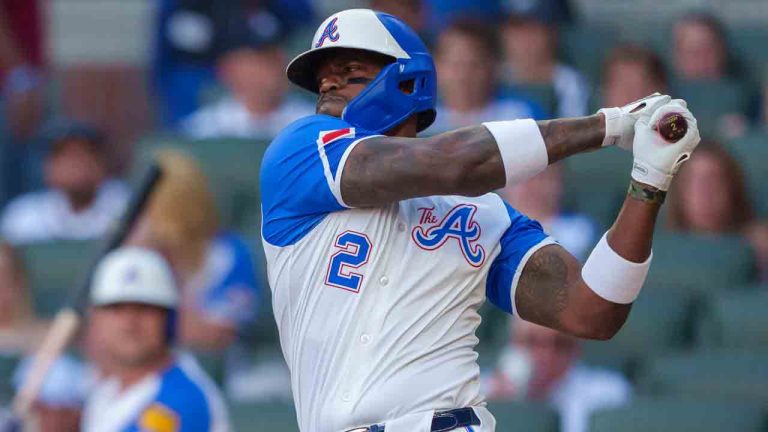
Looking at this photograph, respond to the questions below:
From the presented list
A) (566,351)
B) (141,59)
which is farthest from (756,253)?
(141,59)

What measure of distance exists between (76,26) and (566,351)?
523 cm

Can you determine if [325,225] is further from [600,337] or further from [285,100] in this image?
[285,100]

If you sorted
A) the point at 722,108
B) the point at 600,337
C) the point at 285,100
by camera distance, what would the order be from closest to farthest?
1. the point at 600,337
2. the point at 722,108
3. the point at 285,100

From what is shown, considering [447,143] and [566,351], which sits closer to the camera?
[447,143]

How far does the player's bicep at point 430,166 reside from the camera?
3.42m

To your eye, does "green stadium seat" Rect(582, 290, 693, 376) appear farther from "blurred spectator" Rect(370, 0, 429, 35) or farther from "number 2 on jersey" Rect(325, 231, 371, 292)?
"number 2 on jersey" Rect(325, 231, 371, 292)

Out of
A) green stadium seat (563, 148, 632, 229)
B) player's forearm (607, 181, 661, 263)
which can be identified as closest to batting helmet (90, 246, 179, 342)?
green stadium seat (563, 148, 632, 229)

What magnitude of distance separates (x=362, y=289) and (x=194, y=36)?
551cm

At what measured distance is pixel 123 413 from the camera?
19.1 ft

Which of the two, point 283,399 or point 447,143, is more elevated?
point 447,143

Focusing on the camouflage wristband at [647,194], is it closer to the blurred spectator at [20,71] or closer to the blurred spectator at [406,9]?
the blurred spectator at [406,9]

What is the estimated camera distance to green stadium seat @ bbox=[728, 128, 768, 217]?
23.3ft

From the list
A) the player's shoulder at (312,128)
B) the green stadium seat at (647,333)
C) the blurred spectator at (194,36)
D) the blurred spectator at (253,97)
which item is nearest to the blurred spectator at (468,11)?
the blurred spectator at (194,36)

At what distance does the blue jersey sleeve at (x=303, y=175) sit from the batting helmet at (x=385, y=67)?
8 cm
